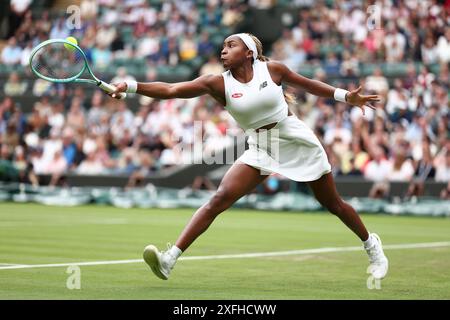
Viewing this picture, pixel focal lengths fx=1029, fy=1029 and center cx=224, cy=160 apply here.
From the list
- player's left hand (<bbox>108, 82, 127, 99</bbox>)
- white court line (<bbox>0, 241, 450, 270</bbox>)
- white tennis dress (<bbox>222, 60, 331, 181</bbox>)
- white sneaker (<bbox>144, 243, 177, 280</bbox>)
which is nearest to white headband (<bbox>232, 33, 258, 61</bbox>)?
white tennis dress (<bbox>222, 60, 331, 181</bbox>)

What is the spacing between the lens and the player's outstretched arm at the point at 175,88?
29.8 feet

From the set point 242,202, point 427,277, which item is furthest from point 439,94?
point 427,277

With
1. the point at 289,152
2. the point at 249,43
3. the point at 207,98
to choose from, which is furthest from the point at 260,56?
the point at 207,98

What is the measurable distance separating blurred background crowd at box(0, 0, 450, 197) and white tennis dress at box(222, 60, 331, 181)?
11363mm

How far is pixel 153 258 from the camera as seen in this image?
9.01m

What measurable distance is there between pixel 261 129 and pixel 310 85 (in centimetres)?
63

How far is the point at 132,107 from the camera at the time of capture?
28.0 metres

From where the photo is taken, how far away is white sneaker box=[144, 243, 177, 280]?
29.5 ft

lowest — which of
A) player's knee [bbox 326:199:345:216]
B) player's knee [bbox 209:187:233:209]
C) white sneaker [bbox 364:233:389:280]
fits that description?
white sneaker [bbox 364:233:389:280]

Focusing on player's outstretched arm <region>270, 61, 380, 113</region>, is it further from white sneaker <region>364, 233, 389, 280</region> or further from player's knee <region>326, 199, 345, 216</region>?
white sneaker <region>364, 233, 389, 280</region>

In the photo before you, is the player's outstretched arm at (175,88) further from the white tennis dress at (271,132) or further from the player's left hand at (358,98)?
the player's left hand at (358,98)

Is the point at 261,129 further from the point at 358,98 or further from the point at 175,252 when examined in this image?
the point at 175,252

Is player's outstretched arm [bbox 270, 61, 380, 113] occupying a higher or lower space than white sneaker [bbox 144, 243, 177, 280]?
higher
